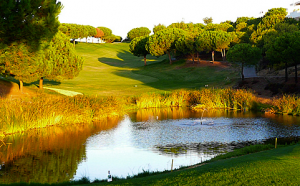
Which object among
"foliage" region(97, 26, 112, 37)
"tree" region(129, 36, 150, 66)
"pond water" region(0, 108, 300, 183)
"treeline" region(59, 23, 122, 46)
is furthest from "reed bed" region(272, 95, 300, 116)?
"foliage" region(97, 26, 112, 37)

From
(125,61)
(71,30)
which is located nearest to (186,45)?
(125,61)

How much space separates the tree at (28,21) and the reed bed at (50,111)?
3.68 m

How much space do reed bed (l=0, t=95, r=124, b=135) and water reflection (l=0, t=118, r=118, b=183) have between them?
0.68 meters

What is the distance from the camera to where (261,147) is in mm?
15133

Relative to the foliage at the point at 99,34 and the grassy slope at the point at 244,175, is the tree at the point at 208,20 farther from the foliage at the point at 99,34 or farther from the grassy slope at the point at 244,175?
the grassy slope at the point at 244,175

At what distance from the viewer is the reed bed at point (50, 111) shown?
1998 cm

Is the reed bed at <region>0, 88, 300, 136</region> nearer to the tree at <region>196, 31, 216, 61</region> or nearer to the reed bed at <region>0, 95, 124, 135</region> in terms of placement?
the reed bed at <region>0, 95, 124, 135</region>

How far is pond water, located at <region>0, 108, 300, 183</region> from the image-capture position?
13.2m

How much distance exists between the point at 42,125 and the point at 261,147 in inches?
537

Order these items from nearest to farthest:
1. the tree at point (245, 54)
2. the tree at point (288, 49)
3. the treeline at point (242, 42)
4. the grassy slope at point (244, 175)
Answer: the grassy slope at point (244, 175) → the tree at point (288, 49) → the treeline at point (242, 42) → the tree at point (245, 54)

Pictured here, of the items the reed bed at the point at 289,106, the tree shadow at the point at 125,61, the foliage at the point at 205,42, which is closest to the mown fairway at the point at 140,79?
the tree shadow at the point at 125,61

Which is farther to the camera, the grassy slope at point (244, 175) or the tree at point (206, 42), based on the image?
the tree at point (206, 42)

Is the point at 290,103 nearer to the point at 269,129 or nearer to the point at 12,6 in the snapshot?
the point at 269,129

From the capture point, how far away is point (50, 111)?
22625 mm
